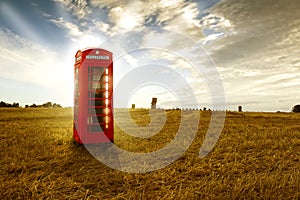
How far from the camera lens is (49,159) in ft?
20.9

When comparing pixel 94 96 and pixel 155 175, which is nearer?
pixel 155 175

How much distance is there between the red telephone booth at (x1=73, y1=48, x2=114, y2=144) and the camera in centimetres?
789

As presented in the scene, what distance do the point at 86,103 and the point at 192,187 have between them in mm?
4669

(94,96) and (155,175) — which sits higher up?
(94,96)

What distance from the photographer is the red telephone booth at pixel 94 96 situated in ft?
25.9

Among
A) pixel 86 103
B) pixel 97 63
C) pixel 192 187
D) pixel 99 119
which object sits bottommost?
pixel 192 187

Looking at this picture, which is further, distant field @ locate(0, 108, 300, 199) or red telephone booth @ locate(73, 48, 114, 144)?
red telephone booth @ locate(73, 48, 114, 144)

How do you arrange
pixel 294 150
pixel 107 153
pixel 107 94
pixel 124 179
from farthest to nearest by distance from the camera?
pixel 107 94 < pixel 294 150 < pixel 107 153 < pixel 124 179

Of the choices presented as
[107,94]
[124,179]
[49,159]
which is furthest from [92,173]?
[107,94]

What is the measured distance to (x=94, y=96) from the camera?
8133mm

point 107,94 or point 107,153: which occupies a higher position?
point 107,94

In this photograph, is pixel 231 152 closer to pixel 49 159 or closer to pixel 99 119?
pixel 99 119

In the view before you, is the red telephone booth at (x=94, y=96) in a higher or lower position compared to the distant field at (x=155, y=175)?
higher

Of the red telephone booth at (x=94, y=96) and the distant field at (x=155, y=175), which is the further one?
the red telephone booth at (x=94, y=96)
